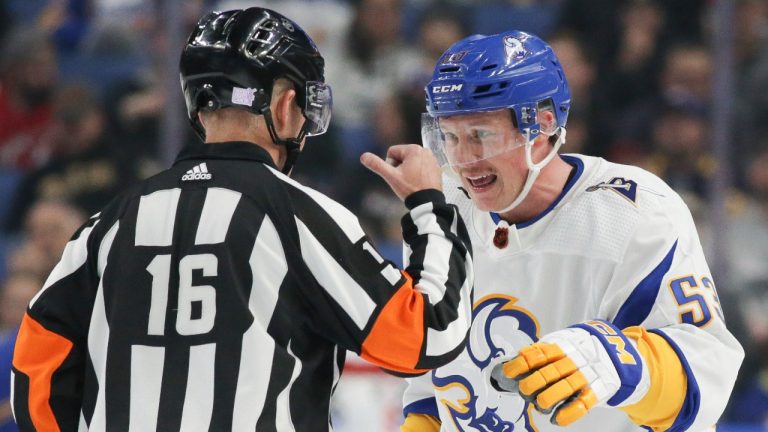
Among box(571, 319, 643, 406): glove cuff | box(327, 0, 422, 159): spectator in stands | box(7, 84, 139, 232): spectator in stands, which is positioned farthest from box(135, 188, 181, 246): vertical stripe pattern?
box(327, 0, 422, 159): spectator in stands

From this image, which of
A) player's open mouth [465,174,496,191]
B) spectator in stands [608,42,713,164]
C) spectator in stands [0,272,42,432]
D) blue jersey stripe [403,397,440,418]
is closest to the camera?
player's open mouth [465,174,496,191]

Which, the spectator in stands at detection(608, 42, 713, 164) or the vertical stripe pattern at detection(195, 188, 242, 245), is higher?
the vertical stripe pattern at detection(195, 188, 242, 245)

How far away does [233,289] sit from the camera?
1.74m

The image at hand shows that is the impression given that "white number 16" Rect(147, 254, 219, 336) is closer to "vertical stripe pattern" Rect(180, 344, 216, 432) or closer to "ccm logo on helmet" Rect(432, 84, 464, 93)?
"vertical stripe pattern" Rect(180, 344, 216, 432)

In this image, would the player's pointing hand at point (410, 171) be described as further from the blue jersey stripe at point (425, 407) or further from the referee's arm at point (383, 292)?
the blue jersey stripe at point (425, 407)

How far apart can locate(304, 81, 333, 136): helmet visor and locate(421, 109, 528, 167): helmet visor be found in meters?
0.30

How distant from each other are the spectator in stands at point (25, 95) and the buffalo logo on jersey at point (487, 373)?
9.94ft

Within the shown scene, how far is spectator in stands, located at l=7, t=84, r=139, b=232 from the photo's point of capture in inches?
179

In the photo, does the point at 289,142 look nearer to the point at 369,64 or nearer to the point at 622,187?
the point at 622,187

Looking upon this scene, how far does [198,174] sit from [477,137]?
61cm

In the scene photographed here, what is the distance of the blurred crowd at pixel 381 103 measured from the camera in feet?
14.5

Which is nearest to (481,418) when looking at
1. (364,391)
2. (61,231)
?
(364,391)

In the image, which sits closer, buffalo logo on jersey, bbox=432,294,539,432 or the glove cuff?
the glove cuff

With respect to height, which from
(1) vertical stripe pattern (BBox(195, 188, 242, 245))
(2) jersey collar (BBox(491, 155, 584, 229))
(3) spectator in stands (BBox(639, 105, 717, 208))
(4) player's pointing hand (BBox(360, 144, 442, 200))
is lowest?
(3) spectator in stands (BBox(639, 105, 717, 208))
